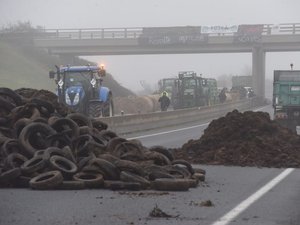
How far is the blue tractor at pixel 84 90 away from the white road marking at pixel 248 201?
45.8 feet

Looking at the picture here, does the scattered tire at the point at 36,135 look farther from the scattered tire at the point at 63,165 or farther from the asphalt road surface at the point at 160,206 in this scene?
the asphalt road surface at the point at 160,206

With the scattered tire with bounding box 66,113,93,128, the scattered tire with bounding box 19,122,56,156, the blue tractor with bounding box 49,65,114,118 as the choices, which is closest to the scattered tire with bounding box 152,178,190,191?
the scattered tire with bounding box 19,122,56,156

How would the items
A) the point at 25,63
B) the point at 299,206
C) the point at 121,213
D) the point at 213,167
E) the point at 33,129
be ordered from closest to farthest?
the point at 121,213 < the point at 299,206 < the point at 33,129 < the point at 213,167 < the point at 25,63

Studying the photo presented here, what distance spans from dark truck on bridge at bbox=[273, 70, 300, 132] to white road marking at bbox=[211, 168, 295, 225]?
16.3 metres

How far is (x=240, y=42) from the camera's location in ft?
246

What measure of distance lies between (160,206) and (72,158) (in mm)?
2740

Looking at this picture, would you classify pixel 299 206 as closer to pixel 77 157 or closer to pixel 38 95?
pixel 77 157

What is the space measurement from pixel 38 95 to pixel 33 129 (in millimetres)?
3475

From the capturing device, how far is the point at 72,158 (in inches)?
441

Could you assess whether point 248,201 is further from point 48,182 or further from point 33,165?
point 33,165

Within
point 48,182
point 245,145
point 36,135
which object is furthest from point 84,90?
point 48,182

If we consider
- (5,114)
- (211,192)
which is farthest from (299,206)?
(5,114)

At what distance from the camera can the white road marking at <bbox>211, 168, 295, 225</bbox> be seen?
8.17m

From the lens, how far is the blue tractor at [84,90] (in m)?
26.4
